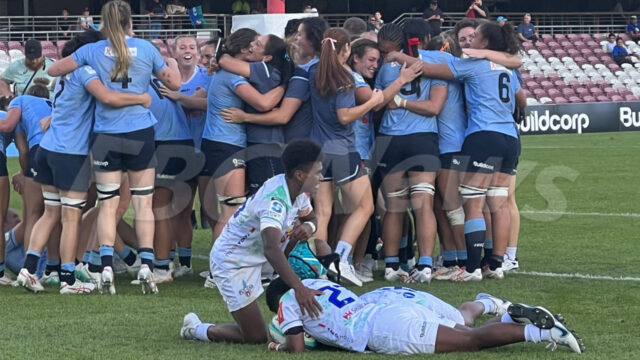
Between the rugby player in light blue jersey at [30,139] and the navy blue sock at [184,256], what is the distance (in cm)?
115

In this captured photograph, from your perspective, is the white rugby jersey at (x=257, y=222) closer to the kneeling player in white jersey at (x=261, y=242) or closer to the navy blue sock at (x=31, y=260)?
the kneeling player in white jersey at (x=261, y=242)

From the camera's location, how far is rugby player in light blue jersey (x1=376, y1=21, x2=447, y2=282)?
30.1 ft

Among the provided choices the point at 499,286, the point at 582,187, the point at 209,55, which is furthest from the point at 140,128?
the point at 582,187

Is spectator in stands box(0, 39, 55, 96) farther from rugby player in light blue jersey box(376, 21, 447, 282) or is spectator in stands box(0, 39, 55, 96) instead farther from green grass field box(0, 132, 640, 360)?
rugby player in light blue jersey box(376, 21, 447, 282)

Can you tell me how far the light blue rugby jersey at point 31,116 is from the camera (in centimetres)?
912

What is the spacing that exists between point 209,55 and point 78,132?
214 centimetres

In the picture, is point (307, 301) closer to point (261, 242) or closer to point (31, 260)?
point (261, 242)

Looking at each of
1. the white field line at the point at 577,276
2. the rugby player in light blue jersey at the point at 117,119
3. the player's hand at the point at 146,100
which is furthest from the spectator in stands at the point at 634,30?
the player's hand at the point at 146,100

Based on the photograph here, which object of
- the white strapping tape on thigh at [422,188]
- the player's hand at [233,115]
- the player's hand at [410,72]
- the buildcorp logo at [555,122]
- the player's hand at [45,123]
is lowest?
the buildcorp logo at [555,122]

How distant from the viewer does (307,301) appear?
602 centimetres

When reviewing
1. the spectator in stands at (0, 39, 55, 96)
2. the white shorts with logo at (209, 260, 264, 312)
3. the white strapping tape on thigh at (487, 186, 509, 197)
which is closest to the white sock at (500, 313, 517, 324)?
the white shorts with logo at (209, 260, 264, 312)

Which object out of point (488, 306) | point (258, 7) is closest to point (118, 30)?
point (488, 306)

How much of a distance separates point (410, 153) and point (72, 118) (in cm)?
275

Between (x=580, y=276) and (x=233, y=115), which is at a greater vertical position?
(x=233, y=115)
